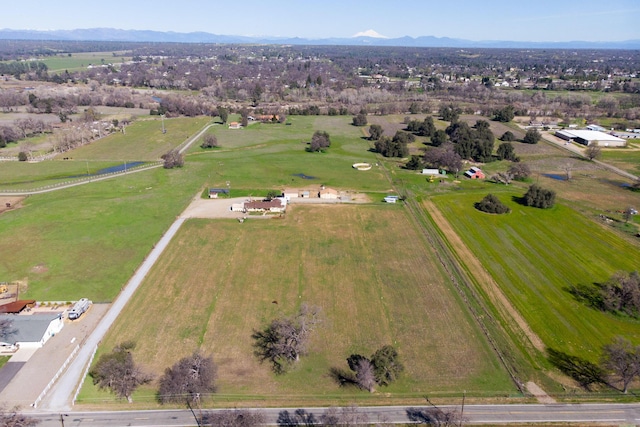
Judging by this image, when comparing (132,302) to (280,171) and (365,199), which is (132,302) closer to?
(365,199)

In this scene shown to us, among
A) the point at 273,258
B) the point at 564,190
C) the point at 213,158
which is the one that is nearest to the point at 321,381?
the point at 273,258

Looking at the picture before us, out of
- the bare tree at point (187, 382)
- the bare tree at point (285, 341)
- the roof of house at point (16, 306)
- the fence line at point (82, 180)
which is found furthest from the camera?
the fence line at point (82, 180)

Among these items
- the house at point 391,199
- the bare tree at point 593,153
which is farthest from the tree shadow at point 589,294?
the bare tree at point 593,153

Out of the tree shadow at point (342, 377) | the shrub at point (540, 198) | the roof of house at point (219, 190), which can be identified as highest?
the shrub at point (540, 198)

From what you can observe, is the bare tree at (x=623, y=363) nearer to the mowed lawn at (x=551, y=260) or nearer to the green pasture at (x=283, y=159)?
the mowed lawn at (x=551, y=260)

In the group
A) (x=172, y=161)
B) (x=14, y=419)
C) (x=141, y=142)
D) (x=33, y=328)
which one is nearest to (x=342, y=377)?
(x=14, y=419)

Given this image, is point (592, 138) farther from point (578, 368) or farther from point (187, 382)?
point (187, 382)
